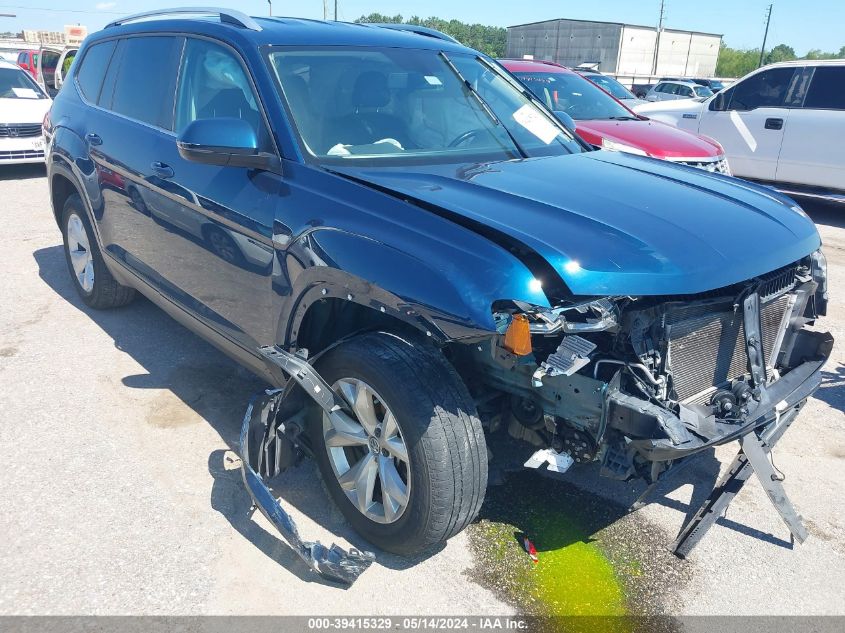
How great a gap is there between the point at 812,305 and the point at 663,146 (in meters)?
4.60

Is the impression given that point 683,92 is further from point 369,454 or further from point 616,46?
point 616,46

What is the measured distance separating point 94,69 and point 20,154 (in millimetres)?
7253

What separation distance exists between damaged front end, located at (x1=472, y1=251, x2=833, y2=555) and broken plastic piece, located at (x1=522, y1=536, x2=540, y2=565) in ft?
1.64

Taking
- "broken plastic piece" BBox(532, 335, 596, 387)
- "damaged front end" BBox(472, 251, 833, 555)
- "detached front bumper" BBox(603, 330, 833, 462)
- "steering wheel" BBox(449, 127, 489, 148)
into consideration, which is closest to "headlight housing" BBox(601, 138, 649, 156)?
"steering wheel" BBox(449, 127, 489, 148)

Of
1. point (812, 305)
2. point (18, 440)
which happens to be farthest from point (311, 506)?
point (812, 305)

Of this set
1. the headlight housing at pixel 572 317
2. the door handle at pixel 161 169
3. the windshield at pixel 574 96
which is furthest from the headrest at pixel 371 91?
the windshield at pixel 574 96

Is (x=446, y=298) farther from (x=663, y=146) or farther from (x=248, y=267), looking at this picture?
(x=663, y=146)

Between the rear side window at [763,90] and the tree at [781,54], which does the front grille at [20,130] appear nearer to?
the rear side window at [763,90]

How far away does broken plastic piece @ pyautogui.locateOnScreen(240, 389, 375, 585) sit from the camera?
271 centimetres

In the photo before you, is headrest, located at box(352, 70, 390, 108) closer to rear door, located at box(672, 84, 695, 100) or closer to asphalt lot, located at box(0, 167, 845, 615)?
asphalt lot, located at box(0, 167, 845, 615)

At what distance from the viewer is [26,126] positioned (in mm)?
11148

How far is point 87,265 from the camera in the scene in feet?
17.7

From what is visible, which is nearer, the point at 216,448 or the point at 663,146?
the point at 216,448

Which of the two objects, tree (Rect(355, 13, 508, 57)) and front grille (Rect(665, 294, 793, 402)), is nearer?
front grille (Rect(665, 294, 793, 402))
